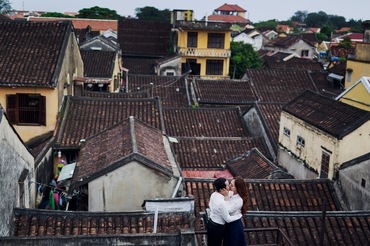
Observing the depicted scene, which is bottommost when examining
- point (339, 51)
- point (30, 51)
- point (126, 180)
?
point (126, 180)

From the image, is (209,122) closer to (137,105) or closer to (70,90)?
(137,105)

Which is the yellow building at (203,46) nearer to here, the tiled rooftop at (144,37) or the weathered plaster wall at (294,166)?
the tiled rooftop at (144,37)

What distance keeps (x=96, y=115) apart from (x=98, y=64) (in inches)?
514

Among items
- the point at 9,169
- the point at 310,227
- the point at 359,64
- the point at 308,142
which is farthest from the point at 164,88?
the point at 9,169

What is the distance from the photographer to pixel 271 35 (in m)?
116

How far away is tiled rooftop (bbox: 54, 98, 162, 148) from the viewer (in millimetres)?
17898

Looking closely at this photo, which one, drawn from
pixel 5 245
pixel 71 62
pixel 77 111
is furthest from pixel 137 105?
pixel 5 245

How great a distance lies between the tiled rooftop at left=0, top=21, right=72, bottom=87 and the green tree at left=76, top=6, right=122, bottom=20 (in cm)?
7131

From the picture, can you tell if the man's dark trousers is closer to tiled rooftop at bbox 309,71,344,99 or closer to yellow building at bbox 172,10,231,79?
tiled rooftop at bbox 309,71,344,99

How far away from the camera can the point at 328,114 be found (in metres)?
17.9

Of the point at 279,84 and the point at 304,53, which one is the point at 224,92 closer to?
the point at 279,84

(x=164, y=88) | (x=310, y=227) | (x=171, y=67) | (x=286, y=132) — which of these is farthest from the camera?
(x=171, y=67)

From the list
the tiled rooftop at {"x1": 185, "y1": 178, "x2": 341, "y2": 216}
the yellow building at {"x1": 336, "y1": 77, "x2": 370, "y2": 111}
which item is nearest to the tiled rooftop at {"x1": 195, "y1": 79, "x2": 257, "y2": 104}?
the yellow building at {"x1": 336, "y1": 77, "x2": 370, "y2": 111}

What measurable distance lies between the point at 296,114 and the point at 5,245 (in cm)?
1519
